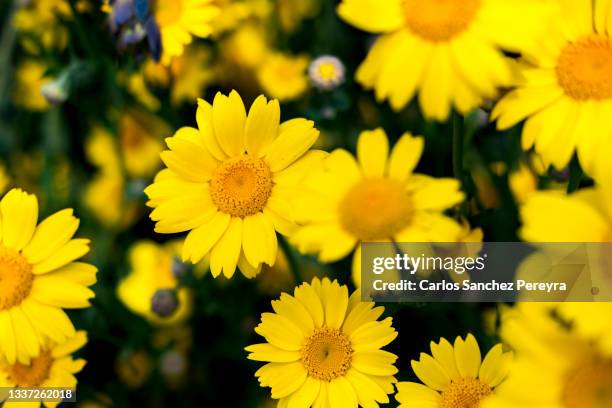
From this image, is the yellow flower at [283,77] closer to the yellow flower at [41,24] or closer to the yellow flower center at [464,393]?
the yellow flower at [41,24]

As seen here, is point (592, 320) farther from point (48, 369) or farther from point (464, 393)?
point (48, 369)

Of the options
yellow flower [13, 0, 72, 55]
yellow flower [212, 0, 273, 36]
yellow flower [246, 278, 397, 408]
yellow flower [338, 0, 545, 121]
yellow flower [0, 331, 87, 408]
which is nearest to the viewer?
yellow flower [338, 0, 545, 121]

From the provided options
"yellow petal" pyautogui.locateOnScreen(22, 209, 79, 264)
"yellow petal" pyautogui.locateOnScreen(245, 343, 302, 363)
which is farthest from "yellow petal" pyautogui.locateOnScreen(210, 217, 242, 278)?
"yellow petal" pyautogui.locateOnScreen(22, 209, 79, 264)

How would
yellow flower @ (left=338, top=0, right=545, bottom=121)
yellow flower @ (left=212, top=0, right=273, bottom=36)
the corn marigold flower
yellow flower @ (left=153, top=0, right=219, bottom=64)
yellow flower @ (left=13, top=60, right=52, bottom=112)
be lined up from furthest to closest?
yellow flower @ (left=13, top=60, right=52, bottom=112), yellow flower @ (left=212, top=0, right=273, bottom=36), the corn marigold flower, yellow flower @ (left=153, top=0, right=219, bottom=64), yellow flower @ (left=338, top=0, right=545, bottom=121)

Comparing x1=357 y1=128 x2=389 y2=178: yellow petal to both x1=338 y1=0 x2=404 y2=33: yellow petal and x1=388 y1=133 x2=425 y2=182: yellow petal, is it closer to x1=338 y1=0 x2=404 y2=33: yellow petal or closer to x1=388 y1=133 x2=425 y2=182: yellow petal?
x1=388 y1=133 x2=425 y2=182: yellow petal

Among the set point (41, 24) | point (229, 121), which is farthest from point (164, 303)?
point (41, 24)

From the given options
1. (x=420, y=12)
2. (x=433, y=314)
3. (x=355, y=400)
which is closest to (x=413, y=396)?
(x=355, y=400)

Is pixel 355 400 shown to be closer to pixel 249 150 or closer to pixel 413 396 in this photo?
pixel 413 396

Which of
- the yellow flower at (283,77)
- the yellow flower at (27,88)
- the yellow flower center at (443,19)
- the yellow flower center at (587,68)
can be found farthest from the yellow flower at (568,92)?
the yellow flower at (27,88)

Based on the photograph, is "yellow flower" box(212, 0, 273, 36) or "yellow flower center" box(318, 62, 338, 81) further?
"yellow flower" box(212, 0, 273, 36)
